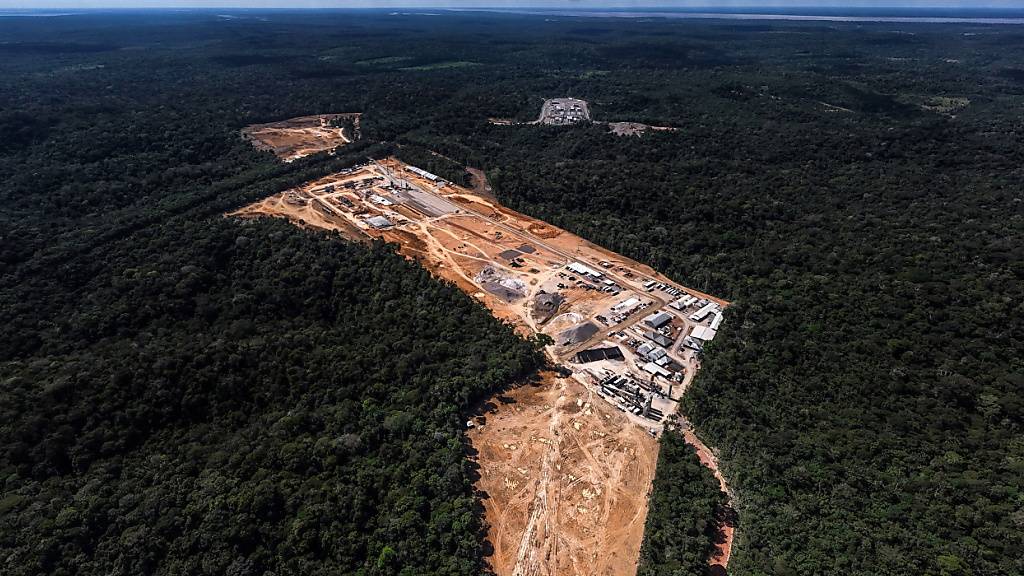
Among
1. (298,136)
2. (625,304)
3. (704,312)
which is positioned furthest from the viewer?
(298,136)

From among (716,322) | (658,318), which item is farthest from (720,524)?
(716,322)

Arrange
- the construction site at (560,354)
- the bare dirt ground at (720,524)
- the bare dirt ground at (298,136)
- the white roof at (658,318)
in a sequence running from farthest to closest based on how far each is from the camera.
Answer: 1. the bare dirt ground at (298,136)
2. the white roof at (658,318)
3. the construction site at (560,354)
4. the bare dirt ground at (720,524)

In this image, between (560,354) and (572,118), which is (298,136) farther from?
(560,354)

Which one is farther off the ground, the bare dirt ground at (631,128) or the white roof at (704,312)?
the bare dirt ground at (631,128)

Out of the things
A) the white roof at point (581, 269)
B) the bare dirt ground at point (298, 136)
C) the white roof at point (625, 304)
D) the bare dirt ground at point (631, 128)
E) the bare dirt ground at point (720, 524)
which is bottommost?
the bare dirt ground at point (720, 524)

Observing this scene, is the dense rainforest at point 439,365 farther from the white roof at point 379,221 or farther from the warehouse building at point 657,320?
the white roof at point 379,221

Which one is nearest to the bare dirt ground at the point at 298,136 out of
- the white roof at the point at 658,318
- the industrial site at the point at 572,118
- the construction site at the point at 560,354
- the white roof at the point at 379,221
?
the construction site at the point at 560,354

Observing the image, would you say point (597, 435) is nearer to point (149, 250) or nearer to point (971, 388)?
point (971, 388)
